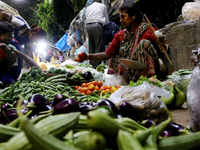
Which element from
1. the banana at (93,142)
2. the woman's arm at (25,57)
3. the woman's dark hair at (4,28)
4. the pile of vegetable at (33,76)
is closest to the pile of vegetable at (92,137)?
the banana at (93,142)

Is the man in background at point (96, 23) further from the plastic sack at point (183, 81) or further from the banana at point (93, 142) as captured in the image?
the banana at point (93, 142)

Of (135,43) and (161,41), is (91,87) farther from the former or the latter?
(161,41)

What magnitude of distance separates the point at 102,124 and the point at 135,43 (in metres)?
3.08

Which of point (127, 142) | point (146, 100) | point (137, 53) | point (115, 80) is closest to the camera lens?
point (127, 142)

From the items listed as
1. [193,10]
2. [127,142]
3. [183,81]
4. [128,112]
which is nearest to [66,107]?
[128,112]

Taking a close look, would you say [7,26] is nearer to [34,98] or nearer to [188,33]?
[34,98]

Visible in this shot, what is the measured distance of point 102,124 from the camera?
733 mm

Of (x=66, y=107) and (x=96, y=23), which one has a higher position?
(x=96, y=23)

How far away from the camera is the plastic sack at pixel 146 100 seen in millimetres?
1899

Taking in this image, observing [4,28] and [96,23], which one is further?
[96,23]

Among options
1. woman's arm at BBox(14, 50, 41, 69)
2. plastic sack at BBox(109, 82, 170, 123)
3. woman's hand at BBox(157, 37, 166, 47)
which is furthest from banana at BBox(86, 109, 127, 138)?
woman's arm at BBox(14, 50, 41, 69)

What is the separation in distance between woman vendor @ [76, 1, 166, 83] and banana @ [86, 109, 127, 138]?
265 cm

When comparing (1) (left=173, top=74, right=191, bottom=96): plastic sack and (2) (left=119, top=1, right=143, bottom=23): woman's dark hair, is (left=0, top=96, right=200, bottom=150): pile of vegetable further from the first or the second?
(2) (left=119, top=1, right=143, bottom=23): woman's dark hair

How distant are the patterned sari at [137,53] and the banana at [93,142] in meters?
2.70
